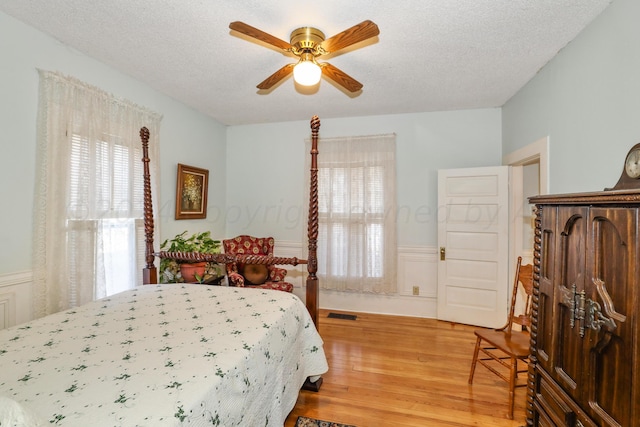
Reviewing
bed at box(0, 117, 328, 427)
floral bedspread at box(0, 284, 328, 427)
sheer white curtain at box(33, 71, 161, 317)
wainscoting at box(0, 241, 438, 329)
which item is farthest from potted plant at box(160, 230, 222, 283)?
wainscoting at box(0, 241, 438, 329)

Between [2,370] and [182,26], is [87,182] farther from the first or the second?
[2,370]

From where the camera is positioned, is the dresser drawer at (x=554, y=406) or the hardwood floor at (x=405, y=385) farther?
the hardwood floor at (x=405, y=385)

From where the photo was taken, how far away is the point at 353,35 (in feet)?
5.85

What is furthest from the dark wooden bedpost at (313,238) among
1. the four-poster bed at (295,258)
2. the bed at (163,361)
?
the bed at (163,361)

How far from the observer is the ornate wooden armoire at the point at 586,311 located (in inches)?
32.1

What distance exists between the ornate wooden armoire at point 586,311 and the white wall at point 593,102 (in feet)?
2.94

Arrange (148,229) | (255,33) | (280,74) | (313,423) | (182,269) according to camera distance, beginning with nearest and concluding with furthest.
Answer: (255,33)
(313,423)
(280,74)
(148,229)
(182,269)

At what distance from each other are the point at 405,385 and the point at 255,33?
276cm

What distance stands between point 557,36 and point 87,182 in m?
3.79

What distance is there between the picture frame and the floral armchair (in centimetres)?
58

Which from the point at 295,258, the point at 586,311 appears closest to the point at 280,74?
the point at 295,258

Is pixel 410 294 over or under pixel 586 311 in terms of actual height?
under

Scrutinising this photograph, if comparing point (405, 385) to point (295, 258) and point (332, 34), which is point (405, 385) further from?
point (332, 34)

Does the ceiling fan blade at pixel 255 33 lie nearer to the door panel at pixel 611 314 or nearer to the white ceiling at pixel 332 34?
the white ceiling at pixel 332 34
